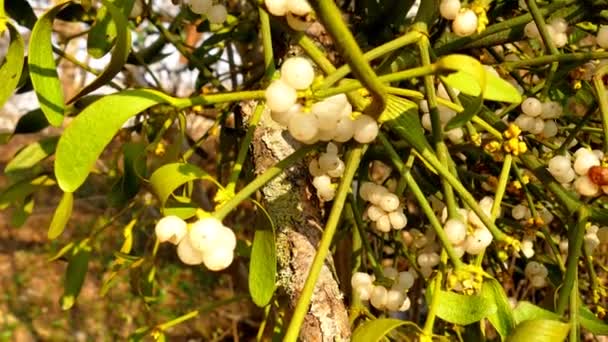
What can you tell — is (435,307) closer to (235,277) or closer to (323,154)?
(323,154)

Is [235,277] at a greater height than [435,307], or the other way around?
[435,307]

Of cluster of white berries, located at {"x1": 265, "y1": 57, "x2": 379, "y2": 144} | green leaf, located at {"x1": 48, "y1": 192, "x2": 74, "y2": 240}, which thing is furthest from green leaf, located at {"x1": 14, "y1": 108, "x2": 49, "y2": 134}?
cluster of white berries, located at {"x1": 265, "y1": 57, "x2": 379, "y2": 144}

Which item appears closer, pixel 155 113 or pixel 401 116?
pixel 401 116

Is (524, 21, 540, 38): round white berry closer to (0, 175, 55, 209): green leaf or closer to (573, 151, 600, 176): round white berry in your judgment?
(573, 151, 600, 176): round white berry

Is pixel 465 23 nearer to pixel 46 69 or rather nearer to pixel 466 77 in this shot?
pixel 466 77

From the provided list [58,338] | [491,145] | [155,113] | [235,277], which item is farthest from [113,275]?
[58,338]

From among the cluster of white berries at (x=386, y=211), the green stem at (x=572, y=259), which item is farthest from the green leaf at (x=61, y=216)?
the green stem at (x=572, y=259)

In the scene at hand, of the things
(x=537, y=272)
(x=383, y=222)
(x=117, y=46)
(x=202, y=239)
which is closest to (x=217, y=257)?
(x=202, y=239)
